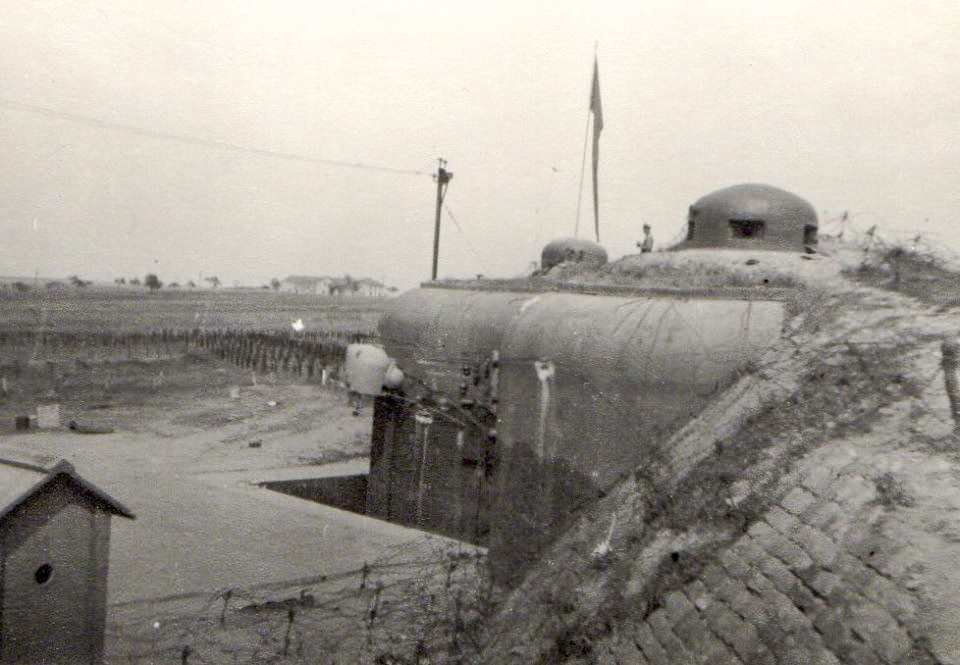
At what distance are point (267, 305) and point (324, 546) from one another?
87144 mm

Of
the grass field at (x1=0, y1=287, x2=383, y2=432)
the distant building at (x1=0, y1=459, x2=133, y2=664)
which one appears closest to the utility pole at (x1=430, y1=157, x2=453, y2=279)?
the grass field at (x1=0, y1=287, x2=383, y2=432)

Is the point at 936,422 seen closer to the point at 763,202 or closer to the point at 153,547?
the point at 763,202

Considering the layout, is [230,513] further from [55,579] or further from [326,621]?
[55,579]

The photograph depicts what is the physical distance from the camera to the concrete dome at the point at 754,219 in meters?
A: 13.5

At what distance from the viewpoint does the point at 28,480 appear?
764 cm

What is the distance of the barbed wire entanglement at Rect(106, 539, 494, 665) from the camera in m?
9.45

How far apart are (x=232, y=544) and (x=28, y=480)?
6.63m

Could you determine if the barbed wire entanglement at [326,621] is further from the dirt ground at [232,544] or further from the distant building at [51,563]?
the distant building at [51,563]

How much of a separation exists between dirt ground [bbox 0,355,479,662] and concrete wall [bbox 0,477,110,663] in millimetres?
1110

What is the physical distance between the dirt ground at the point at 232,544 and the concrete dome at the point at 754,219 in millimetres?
6268

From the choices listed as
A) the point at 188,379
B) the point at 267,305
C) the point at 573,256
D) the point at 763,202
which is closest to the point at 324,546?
the point at 763,202

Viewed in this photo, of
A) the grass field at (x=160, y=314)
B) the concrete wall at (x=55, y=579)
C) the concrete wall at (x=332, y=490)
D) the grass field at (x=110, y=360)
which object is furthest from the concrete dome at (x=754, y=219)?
the grass field at (x=160, y=314)

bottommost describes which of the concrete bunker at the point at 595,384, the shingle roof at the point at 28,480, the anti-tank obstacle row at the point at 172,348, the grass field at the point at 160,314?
the anti-tank obstacle row at the point at 172,348

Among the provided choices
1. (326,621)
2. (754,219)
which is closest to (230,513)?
(326,621)
